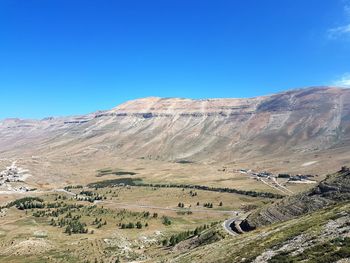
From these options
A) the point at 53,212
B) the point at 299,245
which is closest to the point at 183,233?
the point at 299,245

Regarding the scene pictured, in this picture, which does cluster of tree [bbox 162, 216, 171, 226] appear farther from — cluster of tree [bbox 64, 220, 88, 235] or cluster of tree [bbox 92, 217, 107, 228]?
cluster of tree [bbox 64, 220, 88, 235]

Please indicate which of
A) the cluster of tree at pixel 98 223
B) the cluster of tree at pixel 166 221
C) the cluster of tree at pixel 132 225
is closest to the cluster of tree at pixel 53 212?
the cluster of tree at pixel 98 223

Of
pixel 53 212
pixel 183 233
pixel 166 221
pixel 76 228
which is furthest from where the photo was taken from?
pixel 53 212

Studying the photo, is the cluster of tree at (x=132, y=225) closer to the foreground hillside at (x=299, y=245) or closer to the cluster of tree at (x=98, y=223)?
the cluster of tree at (x=98, y=223)

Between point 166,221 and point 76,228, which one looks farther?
point 166,221

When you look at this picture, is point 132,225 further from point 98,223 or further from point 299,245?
point 299,245

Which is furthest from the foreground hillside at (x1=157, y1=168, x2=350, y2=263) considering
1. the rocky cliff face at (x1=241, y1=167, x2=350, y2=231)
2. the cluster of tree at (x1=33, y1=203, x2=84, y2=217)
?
the cluster of tree at (x1=33, y1=203, x2=84, y2=217)

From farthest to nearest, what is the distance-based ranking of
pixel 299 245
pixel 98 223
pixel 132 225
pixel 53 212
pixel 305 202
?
pixel 53 212
pixel 98 223
pixel 132 225
pixel 305 202
pixel 299 245

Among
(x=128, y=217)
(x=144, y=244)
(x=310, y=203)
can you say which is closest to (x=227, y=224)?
(x=310, y=203)

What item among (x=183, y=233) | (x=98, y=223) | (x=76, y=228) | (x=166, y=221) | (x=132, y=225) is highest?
(x=183, y=233)
